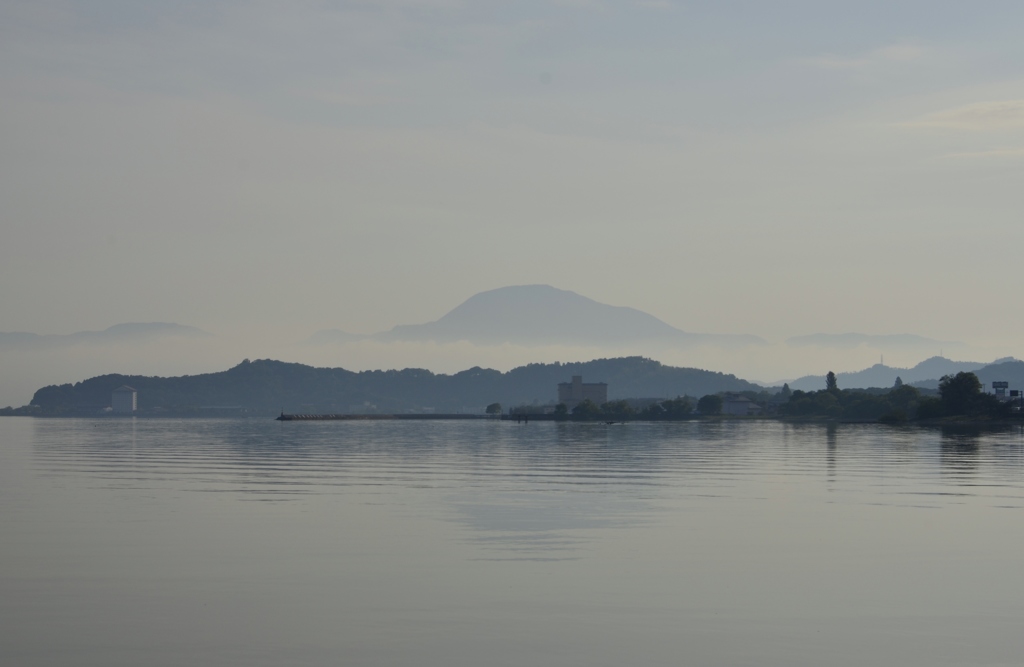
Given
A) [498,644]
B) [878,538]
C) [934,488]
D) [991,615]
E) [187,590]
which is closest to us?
[498,644]

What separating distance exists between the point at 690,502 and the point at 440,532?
1652 centimetres

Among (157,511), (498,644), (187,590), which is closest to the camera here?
(498,644)

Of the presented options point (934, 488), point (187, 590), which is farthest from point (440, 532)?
point (934, 488)

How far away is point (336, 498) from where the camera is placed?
182ft

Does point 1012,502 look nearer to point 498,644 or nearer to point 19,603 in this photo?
point 498,644

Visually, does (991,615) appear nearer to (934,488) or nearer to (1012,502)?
(1012,502)

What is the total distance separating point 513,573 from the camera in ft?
106

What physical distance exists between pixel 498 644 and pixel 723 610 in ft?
21.6

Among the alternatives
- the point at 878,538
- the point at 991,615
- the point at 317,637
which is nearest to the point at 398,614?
the point at 317,637

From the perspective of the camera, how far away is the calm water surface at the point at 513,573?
2366 cm

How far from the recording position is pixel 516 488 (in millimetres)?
62000

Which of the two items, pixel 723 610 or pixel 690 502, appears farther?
pixel 690 502

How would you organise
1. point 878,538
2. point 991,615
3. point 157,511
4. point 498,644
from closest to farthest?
point 498,644, point 991,615, point 878,538, point 157,511

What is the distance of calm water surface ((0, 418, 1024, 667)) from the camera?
931 inches
